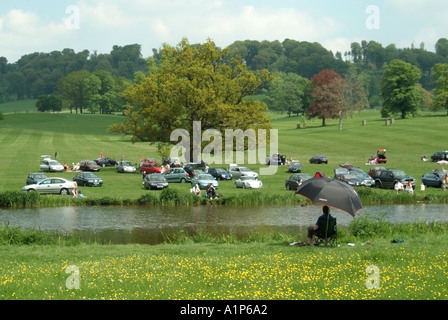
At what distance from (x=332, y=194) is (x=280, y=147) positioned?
66.8m

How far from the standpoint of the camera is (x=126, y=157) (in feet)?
246

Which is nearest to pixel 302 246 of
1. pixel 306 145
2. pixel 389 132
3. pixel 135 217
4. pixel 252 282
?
pixel 252 282

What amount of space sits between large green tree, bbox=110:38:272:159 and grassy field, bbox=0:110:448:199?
6555 mm

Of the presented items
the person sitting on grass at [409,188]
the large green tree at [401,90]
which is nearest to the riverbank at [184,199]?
the person sitting on grass at [409,188]

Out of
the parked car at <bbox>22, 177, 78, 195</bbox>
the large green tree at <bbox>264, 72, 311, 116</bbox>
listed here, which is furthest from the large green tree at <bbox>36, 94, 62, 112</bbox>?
the parked car at <bbox>22, 177, 78, 195</bbox>

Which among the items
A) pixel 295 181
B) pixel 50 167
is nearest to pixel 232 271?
pixel 295 181

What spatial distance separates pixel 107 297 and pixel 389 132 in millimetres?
84168

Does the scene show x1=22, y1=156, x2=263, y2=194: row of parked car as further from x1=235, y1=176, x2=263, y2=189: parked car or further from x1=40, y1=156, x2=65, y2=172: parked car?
x1=40, y1=156, x2=65, y2=172: parked car

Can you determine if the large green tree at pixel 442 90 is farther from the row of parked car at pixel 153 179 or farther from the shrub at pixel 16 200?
the shrub at pixel 16 200

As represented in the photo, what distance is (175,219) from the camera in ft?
93.0

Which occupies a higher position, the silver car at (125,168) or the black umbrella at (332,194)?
the black umbrella at (332,194)

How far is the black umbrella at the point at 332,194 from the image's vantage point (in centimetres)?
1559

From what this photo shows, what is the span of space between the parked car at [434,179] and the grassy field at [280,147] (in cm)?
200
